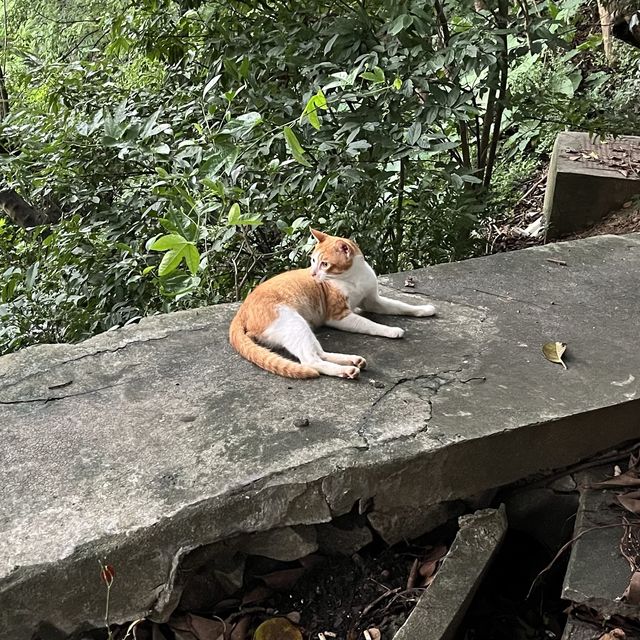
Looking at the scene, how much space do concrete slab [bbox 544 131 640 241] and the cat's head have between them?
2.62m

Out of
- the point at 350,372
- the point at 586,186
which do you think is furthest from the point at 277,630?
the point at 586,186

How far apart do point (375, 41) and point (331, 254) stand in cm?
159

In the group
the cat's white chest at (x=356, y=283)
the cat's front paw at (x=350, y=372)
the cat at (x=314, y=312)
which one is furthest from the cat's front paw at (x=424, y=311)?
the cat's front paw at (x=350, y=372)

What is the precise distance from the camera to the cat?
102 inches

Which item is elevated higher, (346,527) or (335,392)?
(335,392)

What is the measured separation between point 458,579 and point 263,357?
104cm

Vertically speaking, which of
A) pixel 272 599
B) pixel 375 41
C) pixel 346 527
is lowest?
pixel 272 599

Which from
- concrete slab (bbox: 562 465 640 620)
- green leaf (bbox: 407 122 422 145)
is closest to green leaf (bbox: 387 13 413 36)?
green leaf (bbox: 407 122 422 145)

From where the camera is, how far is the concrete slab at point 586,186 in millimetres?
4871

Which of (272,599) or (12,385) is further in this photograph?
(12,385)

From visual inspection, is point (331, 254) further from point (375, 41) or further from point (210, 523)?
point (375, 41)

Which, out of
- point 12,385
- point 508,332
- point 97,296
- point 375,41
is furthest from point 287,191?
point 12,385

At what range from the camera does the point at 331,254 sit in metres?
2.88

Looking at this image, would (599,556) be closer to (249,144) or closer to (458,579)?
(458,579)
